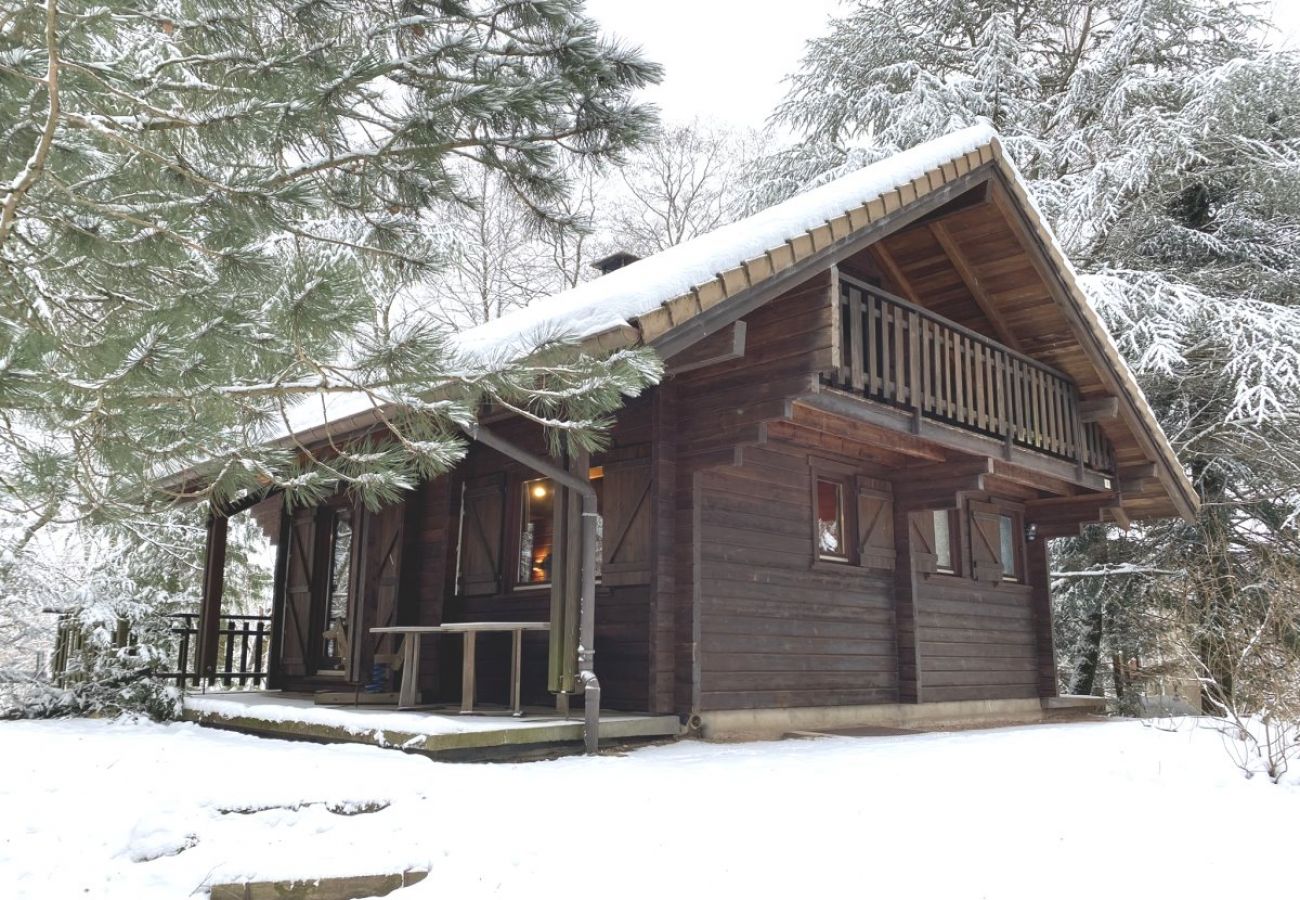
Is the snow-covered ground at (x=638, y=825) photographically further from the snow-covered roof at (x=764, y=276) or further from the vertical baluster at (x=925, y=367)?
the vertical baluster at (x=925, y=367)

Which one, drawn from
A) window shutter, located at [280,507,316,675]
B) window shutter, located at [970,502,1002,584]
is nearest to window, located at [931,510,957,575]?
window shutter, located at [970,502,1002,584]

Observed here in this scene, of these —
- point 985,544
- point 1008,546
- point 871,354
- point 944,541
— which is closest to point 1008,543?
point 1008,546

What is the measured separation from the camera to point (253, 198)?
3.57m

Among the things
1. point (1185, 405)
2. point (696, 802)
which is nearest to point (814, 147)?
point (1185, 405)

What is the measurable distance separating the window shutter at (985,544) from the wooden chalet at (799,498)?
34 mm

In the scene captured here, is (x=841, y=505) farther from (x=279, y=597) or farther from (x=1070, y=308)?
(x=279, y=597)

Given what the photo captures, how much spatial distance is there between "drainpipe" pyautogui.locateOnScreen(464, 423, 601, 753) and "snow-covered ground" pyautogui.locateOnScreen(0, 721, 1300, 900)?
356 mm

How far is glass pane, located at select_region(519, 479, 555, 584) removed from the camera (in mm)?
9102

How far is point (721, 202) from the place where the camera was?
21.7 meters

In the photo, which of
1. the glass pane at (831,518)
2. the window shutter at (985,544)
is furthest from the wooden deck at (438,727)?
the window shutter at (985,544)

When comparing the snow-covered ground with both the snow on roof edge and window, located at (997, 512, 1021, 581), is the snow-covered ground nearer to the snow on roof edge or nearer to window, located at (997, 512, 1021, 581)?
the snow on roof edge

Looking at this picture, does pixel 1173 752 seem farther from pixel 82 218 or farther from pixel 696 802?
pixel 82 218

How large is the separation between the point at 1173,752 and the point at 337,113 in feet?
21.8

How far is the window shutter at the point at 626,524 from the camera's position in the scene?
8102 millimetres
